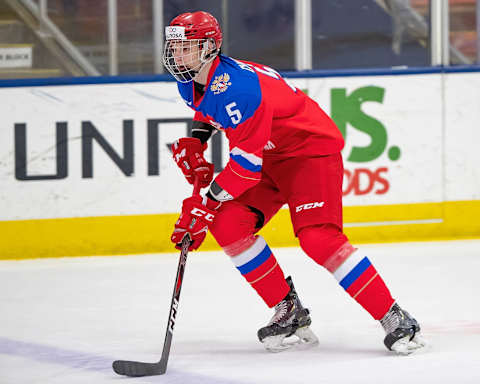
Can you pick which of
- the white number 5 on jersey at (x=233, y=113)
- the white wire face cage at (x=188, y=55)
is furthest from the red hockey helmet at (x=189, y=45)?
the white number 5 on jersey at (x=233, y=113)

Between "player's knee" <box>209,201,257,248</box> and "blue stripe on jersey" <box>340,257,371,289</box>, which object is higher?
"player's knee" <box>209,201,257,248</box>

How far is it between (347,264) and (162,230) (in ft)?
7.40

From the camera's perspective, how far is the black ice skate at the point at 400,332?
2.75 meters

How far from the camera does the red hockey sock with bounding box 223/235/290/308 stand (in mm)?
2838

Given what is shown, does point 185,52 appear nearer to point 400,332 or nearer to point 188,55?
point 188,55

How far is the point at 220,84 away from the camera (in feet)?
8.70

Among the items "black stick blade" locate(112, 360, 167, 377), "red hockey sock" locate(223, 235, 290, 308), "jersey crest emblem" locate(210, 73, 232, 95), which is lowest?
"black stick blade" locate(112, 360, 167, 377)

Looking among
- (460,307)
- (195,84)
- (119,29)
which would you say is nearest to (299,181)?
(195,84)

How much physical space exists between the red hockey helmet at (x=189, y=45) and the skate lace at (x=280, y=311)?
2.50 ft

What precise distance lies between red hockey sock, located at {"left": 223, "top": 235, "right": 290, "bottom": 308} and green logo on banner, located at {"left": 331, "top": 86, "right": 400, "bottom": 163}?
224 centimetres

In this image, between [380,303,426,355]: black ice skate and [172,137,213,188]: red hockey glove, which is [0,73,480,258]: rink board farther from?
[380,303,426,355]: black ice skate

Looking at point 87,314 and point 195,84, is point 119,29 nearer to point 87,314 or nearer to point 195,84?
point 87,314

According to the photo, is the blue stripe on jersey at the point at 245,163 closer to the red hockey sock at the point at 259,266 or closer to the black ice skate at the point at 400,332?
the red hockey sock at the point at 259,266

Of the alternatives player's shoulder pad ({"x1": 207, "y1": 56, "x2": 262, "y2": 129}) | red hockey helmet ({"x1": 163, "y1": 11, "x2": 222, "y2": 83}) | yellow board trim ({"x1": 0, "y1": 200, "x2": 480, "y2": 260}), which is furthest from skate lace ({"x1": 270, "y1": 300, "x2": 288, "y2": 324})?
yellow board trim ({"x1": 0, "y1": 200, "x2": 480, "y2": 260})
